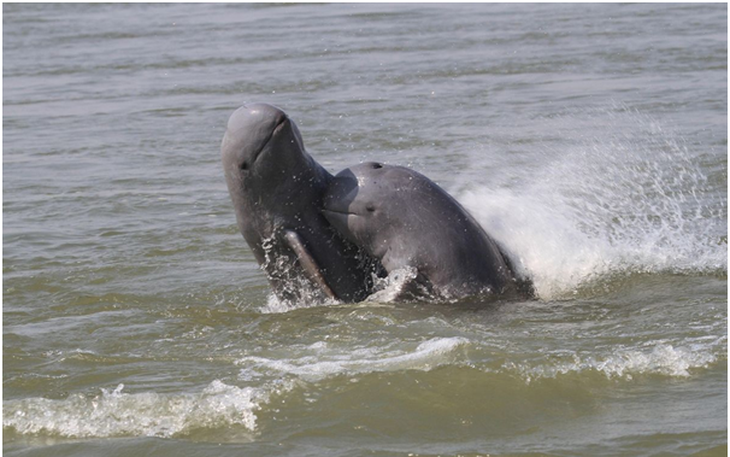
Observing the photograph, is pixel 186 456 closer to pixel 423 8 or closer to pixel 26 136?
pixel 26 136

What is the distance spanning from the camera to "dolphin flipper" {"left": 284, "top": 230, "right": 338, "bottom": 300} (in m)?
9.03

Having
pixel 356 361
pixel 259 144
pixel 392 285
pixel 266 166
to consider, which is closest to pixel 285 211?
pixel 266 166

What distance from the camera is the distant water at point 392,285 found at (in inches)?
266

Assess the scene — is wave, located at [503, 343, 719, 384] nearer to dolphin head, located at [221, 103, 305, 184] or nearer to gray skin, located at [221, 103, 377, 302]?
gray skin, located at [221, 103, 377, 302]

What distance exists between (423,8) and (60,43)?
827 centimetres

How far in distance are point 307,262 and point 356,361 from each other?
153cm

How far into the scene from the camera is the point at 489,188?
1230cm

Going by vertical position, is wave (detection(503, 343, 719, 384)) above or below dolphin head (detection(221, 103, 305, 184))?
below

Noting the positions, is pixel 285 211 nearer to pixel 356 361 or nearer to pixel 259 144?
pixel 259 144

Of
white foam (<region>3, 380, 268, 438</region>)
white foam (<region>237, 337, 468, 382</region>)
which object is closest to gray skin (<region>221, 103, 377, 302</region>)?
white foam (<region>237, 337, 468, 382</region>)

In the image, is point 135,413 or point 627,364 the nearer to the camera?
point 135,413

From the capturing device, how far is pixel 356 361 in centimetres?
766

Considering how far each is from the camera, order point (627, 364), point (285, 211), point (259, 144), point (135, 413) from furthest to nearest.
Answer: point (285, 211), point (259, 144), point (627, 364), point (135, 413)

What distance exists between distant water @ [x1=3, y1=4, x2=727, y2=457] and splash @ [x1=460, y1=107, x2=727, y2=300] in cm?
4
